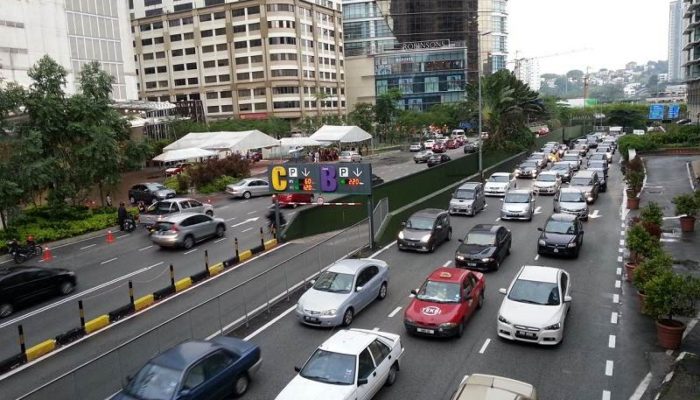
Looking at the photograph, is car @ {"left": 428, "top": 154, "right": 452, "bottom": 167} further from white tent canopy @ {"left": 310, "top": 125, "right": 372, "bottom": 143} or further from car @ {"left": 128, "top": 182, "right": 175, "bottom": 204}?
car @ {"left": 128, "top": 182, "right": 175, "bottom": 204}

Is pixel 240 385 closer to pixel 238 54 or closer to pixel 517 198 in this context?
pixel 517 198

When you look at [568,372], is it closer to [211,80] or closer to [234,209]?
[234,209]

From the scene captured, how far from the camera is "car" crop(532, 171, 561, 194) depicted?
38.3 metres

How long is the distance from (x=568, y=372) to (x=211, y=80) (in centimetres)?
9919

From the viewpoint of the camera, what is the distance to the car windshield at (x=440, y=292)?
15.2 m

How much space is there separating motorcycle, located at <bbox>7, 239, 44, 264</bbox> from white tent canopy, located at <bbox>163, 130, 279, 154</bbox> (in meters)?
21.5

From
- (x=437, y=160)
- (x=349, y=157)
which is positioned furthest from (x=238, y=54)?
(x=437, y=160)

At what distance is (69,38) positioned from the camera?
5709 cm

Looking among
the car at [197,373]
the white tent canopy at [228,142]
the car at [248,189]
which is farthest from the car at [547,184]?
the car at [197,373]

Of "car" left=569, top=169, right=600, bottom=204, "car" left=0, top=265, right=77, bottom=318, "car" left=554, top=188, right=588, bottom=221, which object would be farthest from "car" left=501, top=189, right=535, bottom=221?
"car" left=0, top=265, right=77, bottom=318

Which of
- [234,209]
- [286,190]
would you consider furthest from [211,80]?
[286,190]

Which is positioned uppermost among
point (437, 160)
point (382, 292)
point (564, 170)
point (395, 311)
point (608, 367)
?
point (437, 160)

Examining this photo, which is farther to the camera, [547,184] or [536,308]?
[547,184]

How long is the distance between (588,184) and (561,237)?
1475cm
